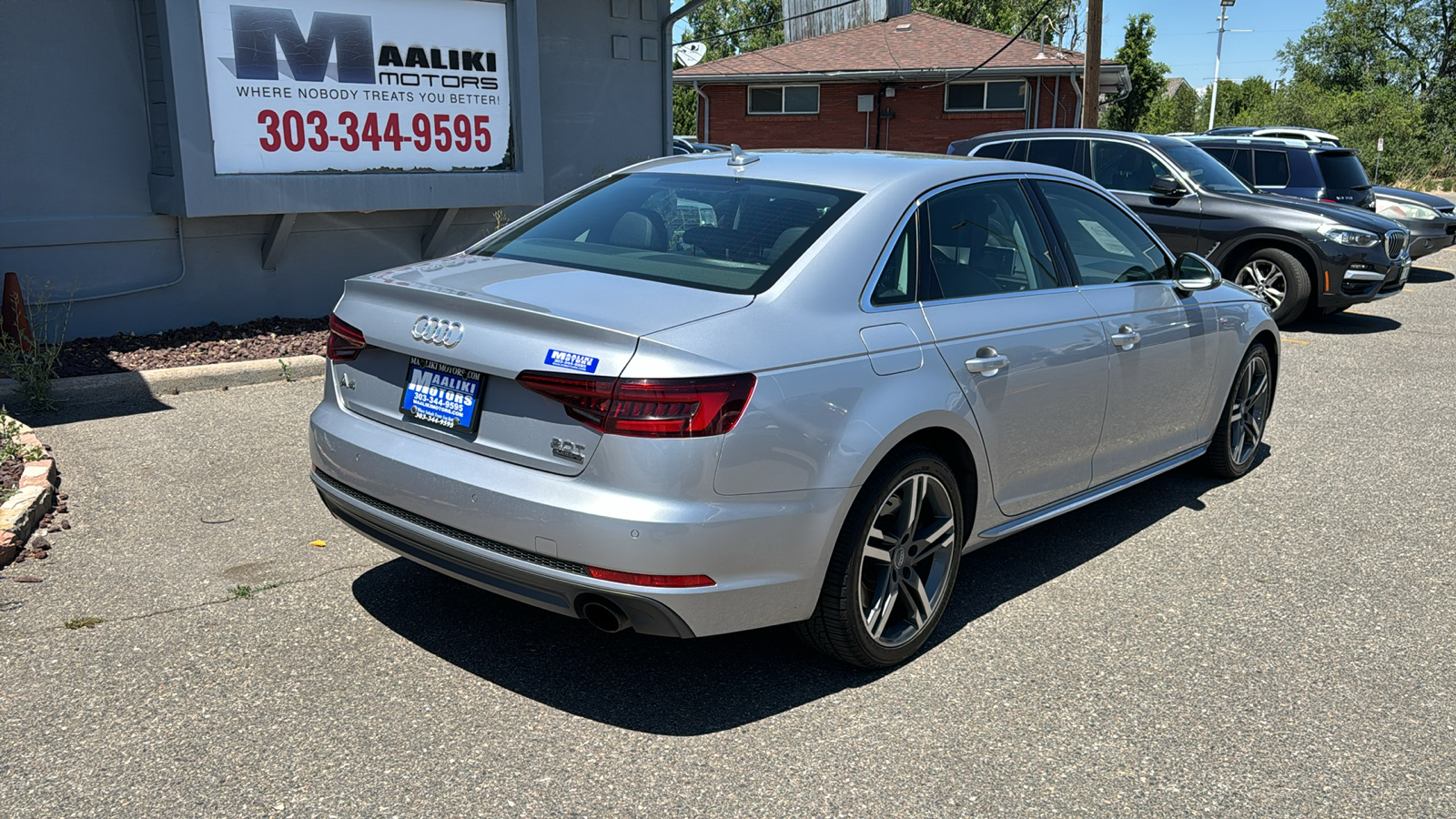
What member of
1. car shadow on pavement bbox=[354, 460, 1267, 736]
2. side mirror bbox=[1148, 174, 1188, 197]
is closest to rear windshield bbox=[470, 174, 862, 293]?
car shadow on pavement bbox=[354, 460, 1267, 736]

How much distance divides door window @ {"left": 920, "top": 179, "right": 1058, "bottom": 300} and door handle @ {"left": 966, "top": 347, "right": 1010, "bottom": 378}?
0.23 meters

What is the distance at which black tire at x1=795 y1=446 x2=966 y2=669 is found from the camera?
141 inches

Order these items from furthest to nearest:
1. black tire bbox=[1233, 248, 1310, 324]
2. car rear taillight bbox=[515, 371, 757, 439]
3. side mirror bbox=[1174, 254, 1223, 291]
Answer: black tire bbox=[1233, 248, 1310, 324], side mirror bbox=[1174, 254, 1223, 291], car rear taillight bbox=[515, 371, 757, 439]

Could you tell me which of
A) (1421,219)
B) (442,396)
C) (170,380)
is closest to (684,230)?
(442,396)

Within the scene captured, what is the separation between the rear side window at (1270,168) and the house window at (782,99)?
21.8 meters

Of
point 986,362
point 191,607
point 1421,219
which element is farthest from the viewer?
point 1421,219

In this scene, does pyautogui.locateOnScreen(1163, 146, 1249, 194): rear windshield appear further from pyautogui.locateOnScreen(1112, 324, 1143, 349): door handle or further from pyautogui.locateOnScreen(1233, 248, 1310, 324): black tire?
pyautogui.locateOnScreen(1112, 324, 1143, 349): door handle

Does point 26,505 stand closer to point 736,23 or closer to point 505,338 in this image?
point 505,338

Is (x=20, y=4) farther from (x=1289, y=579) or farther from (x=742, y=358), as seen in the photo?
(x=1289, y=579)

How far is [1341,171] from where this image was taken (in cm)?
1478

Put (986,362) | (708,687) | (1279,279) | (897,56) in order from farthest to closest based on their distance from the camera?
(897,56)
(1279,279)
(986,362)
(708,687)

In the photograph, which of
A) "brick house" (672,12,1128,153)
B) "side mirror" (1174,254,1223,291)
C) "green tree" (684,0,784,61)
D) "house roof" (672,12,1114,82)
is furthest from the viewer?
"green tree" (684,0,784,61)

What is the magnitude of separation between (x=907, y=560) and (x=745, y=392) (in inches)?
40.7

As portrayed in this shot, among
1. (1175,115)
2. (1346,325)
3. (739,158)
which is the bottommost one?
(1346,325)
